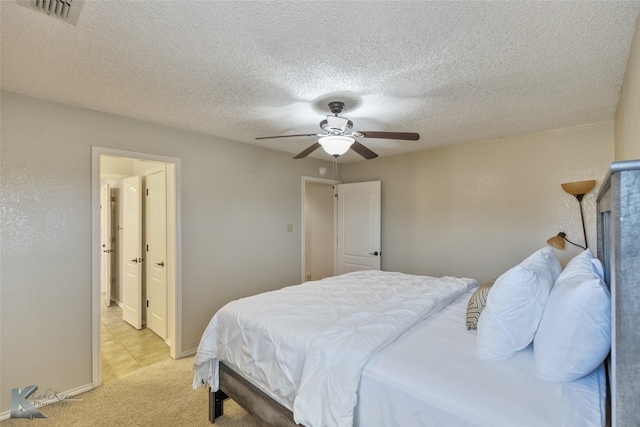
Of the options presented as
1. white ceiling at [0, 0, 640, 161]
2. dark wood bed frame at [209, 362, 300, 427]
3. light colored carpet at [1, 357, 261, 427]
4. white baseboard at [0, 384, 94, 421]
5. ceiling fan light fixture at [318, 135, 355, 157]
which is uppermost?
white ceiling at [0, 0, 640, 161]

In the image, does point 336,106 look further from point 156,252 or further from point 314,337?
point 156,252

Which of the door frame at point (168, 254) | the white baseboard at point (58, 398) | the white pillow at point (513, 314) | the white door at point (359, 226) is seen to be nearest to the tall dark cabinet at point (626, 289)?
the white pillow at point (513, 314)

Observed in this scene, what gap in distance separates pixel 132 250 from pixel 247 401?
3031 millimetres

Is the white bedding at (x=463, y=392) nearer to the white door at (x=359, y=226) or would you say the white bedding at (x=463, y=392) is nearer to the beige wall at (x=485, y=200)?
the beige wall at (x=485, y=200)

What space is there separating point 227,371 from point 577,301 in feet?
6.69

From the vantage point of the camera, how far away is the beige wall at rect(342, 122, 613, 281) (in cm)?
308

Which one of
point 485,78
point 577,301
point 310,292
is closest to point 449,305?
point 310,292

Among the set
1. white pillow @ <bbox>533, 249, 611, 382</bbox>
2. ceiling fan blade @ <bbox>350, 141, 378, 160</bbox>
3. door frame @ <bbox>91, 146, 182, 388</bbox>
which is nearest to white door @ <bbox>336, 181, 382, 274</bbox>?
ceiling fan blade @ <bbox>350, 141, 378, 160</bbox>

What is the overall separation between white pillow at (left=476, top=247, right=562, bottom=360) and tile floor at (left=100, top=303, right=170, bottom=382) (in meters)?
3.13

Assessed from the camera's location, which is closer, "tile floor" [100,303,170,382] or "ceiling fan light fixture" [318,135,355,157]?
"ceiling fan light fixture" [318,135,355,157]

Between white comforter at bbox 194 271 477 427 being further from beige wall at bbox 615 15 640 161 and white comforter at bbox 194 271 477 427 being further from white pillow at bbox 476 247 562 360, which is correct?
beige wall at bbox 615 15 640 161

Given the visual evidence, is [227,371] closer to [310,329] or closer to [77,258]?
[310,329]

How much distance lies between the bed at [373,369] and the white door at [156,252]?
1634mm

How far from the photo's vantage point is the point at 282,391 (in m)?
1.70
